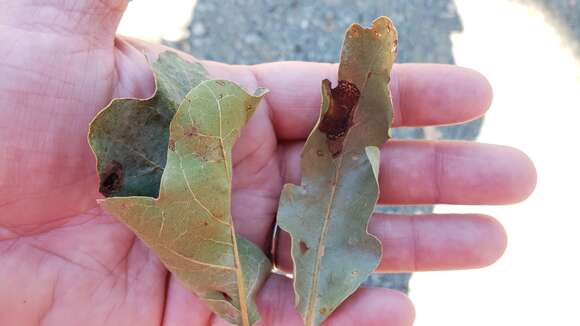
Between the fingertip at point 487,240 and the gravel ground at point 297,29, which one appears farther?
the gravel ground at point 297,29

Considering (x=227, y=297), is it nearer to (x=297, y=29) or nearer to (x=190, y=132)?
(x=190, y=132)

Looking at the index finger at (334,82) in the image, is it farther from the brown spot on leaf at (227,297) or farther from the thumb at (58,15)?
the brown spot on leaf at (227,297)

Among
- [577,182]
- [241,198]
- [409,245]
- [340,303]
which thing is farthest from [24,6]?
[577,182]

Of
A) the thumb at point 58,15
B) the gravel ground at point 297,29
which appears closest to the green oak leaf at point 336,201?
the thumb at point 58,15

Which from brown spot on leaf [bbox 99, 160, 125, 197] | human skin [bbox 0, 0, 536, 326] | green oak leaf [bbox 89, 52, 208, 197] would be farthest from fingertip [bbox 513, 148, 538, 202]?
brown spot on leaf [bbox 99, 160, 125, 197]

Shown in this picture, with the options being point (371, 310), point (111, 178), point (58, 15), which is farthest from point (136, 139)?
point (371, 310)

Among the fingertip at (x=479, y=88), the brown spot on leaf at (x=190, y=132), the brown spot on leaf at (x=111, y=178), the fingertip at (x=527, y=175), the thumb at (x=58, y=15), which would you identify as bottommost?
the fingertip at (x=527, y=175)

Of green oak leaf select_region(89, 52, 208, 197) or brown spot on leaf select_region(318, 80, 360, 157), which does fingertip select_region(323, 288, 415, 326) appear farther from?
green oak leaf select_region(89, 52, 208, 197)
